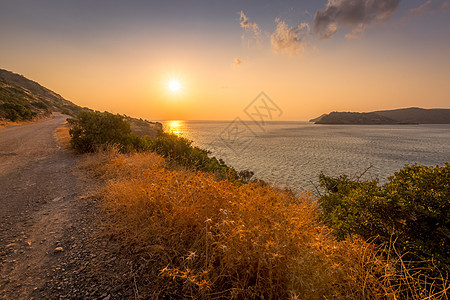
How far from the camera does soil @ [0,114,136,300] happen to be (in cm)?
246

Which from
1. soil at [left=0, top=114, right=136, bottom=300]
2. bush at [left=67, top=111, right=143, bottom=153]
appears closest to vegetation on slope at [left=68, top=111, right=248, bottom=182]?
bush at [left=67, top=111, right=143, bottom=153]

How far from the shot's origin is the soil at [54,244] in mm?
2459

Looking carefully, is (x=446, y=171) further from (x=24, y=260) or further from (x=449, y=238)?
(x=24, y=260)

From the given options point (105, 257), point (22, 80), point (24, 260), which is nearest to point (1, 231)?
point (24, 260)

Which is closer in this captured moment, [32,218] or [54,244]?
[54,244]

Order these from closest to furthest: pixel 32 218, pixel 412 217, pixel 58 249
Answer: pixel 412 217 < pixel 58 249 < pixel 32 218

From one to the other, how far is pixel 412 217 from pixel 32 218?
7874 mm

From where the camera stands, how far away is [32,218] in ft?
13.8

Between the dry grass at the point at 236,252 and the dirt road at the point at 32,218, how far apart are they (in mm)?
1037

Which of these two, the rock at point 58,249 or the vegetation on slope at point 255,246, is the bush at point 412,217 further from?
the rock at point 58,249

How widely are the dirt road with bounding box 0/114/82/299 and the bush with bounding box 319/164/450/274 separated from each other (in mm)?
5399

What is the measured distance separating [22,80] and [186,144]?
11825 centimetres

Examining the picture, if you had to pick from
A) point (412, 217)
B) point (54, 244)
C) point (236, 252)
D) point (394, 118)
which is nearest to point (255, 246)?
point (236, 252)

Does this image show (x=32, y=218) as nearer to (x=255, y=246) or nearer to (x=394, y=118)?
(x=255, y=246)
